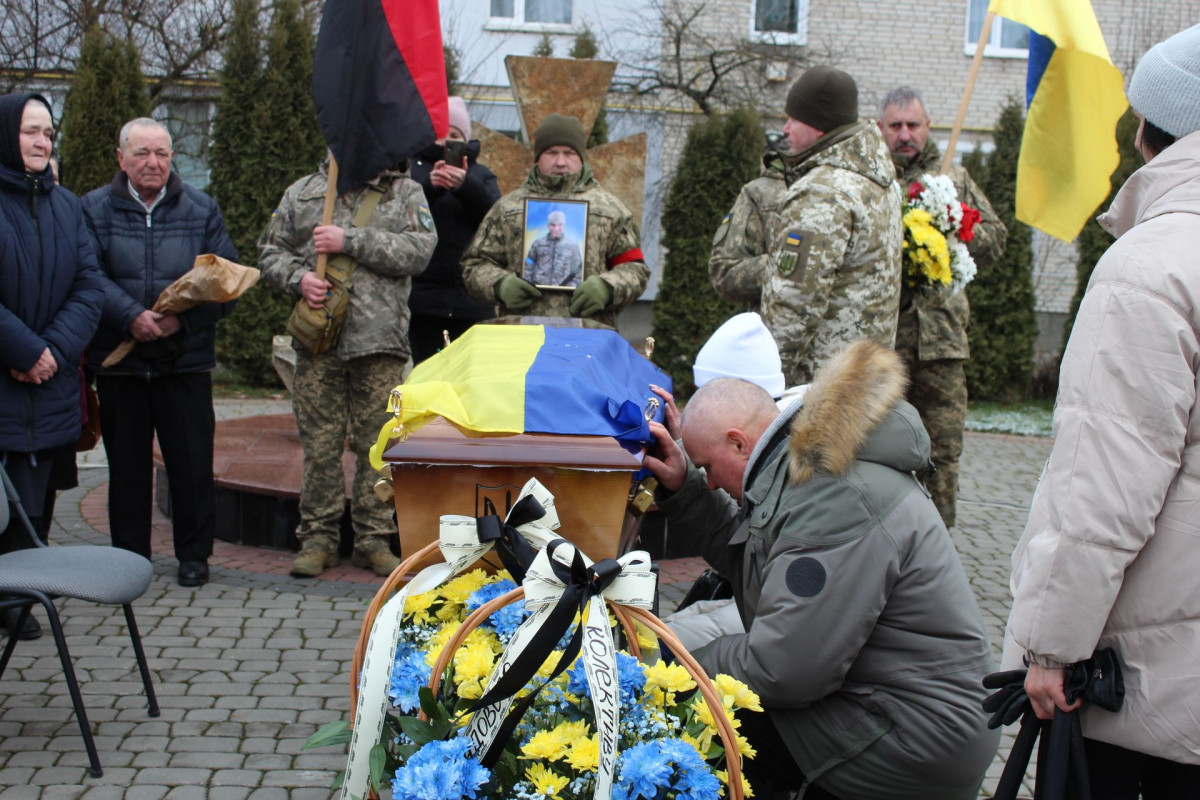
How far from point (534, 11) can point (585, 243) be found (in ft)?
38.1

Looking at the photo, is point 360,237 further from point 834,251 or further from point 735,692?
point 735,692

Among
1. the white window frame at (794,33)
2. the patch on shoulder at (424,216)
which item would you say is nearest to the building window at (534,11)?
the white window frame at (794,33)

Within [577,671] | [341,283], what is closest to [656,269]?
[341,283]

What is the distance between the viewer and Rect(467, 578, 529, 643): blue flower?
7.02 feet

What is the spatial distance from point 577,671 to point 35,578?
204 centimetres

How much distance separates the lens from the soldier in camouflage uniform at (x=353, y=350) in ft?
16.8

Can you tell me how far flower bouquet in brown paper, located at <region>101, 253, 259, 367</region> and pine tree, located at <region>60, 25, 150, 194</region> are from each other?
693 cm

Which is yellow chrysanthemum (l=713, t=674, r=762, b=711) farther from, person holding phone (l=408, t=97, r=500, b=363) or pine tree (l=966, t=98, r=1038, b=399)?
pine tree (l=966, t=98, r=1038, b=399)

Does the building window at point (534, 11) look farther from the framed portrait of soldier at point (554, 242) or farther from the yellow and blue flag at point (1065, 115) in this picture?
the framed portrait of soldier at point (554, 242)

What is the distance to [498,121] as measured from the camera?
1491 centimetres

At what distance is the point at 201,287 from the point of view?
4.76 metres

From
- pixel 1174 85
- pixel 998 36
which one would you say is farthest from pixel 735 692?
pixel 998 36

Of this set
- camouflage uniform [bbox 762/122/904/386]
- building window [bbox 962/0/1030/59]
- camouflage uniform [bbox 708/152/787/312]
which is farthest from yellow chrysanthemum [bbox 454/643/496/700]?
building window [bbox 962/0/1030/59]

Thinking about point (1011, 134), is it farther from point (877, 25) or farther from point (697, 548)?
point (697, 548)
